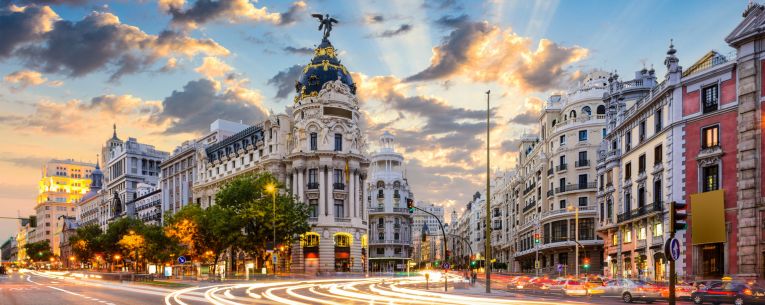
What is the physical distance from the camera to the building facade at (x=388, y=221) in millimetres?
164875

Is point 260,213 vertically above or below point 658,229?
above

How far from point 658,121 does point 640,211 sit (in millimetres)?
7784

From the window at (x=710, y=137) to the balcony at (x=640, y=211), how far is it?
22.3 ft

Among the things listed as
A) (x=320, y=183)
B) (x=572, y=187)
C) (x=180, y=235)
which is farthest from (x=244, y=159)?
(x=572, y=187)

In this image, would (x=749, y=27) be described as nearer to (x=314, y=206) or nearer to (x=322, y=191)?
(x=322, y=191)

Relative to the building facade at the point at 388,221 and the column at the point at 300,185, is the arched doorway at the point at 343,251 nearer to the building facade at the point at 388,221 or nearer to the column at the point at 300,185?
the column at the point at 300,185

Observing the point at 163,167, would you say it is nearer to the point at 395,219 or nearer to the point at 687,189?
the point at 395,219

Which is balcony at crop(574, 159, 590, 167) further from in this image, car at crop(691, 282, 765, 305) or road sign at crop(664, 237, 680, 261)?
road sign at crop(664, 237, 680, 261)

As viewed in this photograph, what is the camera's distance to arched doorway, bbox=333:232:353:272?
4097 inches

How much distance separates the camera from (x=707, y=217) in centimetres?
5131

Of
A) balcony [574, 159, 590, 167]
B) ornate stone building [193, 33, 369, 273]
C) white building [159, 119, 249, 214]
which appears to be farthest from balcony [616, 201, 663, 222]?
white building [159, 119, 249, 214]

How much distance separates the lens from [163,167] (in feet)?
498

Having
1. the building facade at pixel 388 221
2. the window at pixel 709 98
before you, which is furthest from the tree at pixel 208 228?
the building facade at pixel 388 221

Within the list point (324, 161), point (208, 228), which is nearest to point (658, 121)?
point (208, 228)
